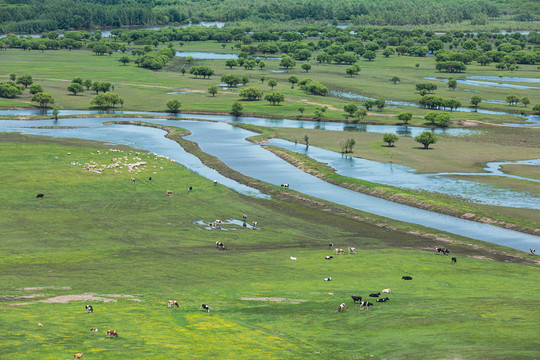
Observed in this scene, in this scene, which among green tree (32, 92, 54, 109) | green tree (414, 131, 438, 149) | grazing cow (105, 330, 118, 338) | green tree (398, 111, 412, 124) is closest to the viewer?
grazing cow (105, 330, 118, 338)

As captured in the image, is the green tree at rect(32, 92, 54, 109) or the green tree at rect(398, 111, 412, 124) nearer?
the green tree at rect(398, 111, 412, 124)

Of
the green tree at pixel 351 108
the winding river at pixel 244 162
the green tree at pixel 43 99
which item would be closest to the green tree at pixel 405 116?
the green tree at pixel 351 108

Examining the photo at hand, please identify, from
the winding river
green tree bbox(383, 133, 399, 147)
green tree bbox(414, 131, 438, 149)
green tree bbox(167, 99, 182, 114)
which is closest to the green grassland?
the winding river

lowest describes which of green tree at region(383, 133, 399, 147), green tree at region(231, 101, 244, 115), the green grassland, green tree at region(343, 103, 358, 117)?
the green grassland

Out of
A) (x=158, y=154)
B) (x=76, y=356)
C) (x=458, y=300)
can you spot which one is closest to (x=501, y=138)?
(x=158, y=154)

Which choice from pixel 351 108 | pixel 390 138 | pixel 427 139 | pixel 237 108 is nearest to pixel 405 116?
pixel 351 108

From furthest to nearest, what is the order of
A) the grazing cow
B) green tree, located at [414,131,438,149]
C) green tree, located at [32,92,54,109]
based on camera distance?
1. green tree, located at [32,92,54,109]
2. green tree, located at [414,131,438,149]
3. the grazing cow

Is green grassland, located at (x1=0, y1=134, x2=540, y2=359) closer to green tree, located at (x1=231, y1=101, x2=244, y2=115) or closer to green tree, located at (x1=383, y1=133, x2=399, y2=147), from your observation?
green tree, located at (x1=383, y1=133, x2=399, y2=147)

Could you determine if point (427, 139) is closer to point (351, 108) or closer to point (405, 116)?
point (405, 116)
